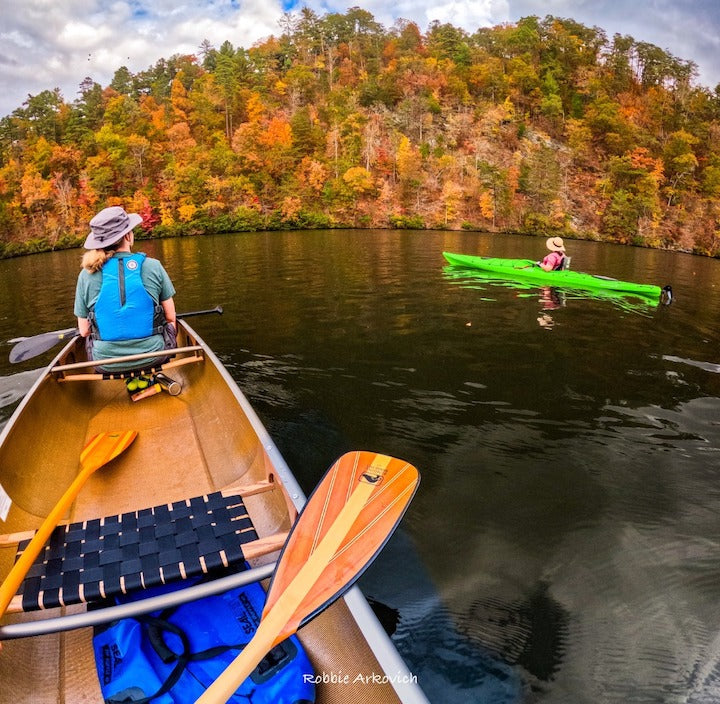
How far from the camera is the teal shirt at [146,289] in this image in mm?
4293

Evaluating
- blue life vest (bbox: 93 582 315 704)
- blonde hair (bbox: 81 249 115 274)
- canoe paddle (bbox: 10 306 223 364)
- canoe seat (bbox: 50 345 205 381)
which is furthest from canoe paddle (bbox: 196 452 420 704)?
canoe paddle (bbox: 10 306 223 364)

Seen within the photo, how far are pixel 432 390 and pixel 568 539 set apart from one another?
9.52 ft

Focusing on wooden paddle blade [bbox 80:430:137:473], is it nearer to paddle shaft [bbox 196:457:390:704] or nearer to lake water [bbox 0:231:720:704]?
lake water [bbox 0:231:720:704]

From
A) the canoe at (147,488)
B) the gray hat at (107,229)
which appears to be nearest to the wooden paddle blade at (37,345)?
the canoe at (147,488)

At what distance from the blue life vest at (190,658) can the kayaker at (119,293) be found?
293cm

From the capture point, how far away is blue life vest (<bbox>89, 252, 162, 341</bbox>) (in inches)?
165

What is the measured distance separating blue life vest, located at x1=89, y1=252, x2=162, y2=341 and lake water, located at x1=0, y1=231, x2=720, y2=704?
184 centimetres

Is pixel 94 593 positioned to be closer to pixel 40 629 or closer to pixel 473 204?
pixel 40 629

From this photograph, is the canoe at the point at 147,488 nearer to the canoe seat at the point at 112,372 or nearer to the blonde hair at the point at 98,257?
the canoe seat at the point at 112,372

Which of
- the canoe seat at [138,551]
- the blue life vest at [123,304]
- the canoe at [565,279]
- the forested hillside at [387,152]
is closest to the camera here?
the canoe seat at [138,551]

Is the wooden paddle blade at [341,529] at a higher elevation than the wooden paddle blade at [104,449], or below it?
higher

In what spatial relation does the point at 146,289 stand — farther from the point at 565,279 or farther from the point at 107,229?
the point at 565,279

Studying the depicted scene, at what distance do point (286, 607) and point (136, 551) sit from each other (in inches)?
35.1

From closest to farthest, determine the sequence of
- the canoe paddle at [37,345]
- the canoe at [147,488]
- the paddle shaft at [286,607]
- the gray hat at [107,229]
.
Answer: the paddle shaft at [286,607]
the canoe at [147,488]
the gray hat at [107,229]
the canoe paddle at [37,345]
